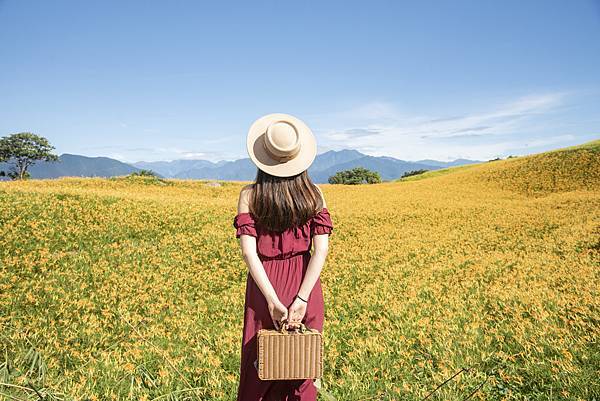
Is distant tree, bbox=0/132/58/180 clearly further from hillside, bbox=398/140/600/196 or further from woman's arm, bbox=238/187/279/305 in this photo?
woman's arm, bbox=238/187/279/305

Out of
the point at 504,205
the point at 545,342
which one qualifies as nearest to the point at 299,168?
the point at 545,342

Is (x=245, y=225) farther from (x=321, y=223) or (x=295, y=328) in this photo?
(x=295, y=328)

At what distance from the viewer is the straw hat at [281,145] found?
116 inches

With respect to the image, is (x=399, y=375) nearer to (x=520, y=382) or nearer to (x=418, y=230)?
(x=520, y=382)

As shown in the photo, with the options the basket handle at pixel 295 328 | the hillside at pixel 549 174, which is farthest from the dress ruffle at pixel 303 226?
the hillside at pixel 549 174

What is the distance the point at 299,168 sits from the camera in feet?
10.0

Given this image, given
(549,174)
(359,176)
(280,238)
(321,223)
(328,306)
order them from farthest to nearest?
(359,176) → (549,174) → (328,306) → (280,238) → (321,223)

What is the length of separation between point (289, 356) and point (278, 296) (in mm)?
641

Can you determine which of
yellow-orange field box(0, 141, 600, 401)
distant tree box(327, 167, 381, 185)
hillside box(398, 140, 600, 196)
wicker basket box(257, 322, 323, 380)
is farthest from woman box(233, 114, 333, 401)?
distant tree box(327, 167, 381, 185)

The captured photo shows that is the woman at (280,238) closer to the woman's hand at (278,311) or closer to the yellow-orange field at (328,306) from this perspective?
the woman's hand at (278,311)

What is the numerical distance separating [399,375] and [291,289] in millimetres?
2062

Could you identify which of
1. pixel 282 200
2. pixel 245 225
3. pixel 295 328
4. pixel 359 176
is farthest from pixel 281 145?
pixel 359 176

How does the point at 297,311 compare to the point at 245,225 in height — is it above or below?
below

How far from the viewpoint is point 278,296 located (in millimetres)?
3336
